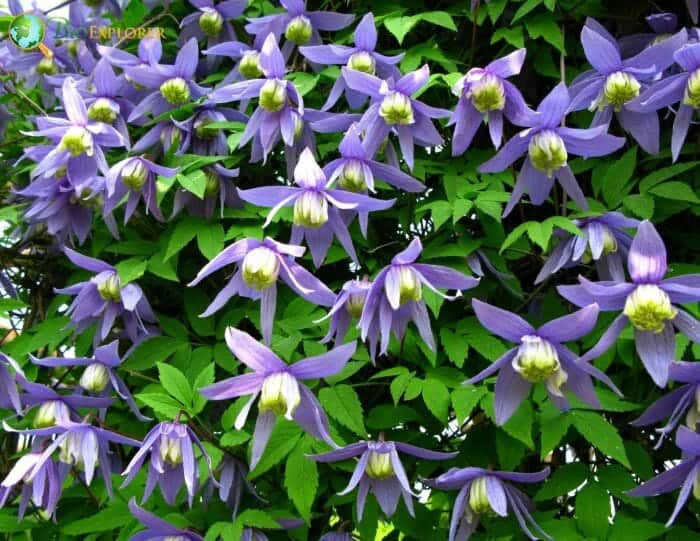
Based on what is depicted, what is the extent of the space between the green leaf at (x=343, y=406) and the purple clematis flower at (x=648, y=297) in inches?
14.7

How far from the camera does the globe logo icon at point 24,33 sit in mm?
2227

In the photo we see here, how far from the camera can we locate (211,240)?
1660 mm

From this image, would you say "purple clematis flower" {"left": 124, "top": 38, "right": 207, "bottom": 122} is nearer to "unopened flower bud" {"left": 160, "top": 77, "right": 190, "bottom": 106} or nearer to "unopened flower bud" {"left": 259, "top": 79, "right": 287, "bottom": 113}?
"unopened flower bud" {"left": 160, "top": 77, "right": 190, "bottom": 106}

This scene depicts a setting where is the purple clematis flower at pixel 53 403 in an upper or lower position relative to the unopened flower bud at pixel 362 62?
lower

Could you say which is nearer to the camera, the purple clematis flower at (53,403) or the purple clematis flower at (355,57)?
the purple clematis flower at (53,403)

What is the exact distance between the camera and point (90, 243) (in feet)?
6.59

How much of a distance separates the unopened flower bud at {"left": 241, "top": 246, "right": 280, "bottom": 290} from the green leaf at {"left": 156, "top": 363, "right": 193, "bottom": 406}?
7.8 inches

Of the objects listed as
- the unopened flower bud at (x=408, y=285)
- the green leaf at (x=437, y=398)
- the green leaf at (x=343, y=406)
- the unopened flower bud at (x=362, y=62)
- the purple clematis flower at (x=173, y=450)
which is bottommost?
the green leaf at (x=437, y=398)

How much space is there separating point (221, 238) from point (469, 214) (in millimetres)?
499

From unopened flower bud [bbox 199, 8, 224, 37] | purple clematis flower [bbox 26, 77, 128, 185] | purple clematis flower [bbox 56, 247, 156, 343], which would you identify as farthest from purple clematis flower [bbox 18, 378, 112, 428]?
unopened flower bud [bbox 199, 8, 224, 37]

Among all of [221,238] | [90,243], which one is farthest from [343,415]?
[90,243]

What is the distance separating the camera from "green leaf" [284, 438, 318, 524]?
1312mm

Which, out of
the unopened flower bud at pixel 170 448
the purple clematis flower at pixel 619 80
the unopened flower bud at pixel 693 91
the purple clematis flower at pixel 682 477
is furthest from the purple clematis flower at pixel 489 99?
the unopened flower bud at pixel 170 448

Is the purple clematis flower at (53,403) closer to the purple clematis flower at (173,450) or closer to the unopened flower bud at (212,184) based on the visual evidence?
the purple clematis flower at (173,450)
